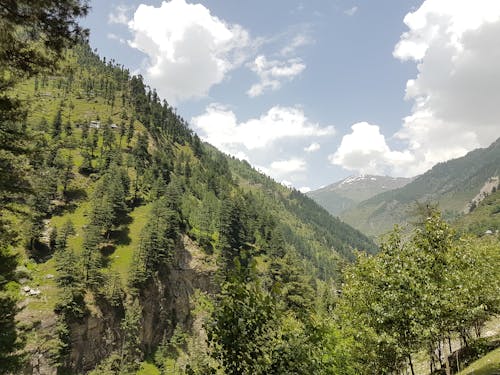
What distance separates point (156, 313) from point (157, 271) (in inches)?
449

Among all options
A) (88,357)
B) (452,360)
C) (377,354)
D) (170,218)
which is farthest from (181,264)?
(377,354)

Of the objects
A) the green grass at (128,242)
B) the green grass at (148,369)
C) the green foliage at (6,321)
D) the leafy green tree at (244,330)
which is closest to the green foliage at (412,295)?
the leafy green tree at (244,330)

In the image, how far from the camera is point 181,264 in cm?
10806

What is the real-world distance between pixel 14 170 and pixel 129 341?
239 feet

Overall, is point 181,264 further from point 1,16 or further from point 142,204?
point 1,16

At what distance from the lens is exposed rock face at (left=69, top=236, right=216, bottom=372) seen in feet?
244

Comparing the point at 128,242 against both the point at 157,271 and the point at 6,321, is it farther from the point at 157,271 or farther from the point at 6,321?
the point at 6,321

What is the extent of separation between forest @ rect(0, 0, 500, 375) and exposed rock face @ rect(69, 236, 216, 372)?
0.38 meters

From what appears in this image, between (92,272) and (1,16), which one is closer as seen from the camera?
(1,16)

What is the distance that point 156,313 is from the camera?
9519cm

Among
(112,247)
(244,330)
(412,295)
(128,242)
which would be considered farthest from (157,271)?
(244,330)

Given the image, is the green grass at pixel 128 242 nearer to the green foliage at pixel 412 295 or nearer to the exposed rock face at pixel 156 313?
the exposed rock face at pixel 156 313

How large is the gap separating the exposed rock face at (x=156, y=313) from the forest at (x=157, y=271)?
0.38m

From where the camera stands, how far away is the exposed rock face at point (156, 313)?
74438 millimetres
